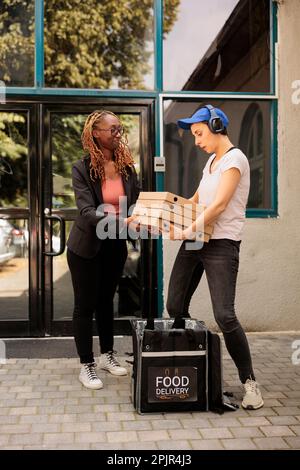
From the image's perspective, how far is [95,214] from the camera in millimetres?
4090

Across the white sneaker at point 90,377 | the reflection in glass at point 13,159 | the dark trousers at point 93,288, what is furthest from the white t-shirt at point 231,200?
the reflection in glass at point 13,159

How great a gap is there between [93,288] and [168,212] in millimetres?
974

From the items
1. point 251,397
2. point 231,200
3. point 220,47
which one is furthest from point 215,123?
point 220,47

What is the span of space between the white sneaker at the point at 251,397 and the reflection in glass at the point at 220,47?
3320 mm

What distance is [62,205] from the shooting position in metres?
6.08

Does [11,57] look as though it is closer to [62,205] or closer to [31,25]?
[31,25]

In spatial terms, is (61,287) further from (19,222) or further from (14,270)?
(19,222)

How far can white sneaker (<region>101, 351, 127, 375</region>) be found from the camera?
15.2 feet

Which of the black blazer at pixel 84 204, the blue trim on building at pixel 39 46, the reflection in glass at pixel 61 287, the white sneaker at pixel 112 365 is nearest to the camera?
the black blazer at pixel 84 204

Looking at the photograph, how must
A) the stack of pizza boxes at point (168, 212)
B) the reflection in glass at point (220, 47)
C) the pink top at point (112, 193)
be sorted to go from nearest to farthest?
the stack of pizza boxes at point (168, 212) → the pink top at point (112, 193) → the reflection in glass at point (220, 47)

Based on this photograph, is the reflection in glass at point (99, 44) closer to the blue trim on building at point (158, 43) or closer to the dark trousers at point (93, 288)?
the blue trim on building at point (158, 43)

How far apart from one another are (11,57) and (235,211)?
3344mm

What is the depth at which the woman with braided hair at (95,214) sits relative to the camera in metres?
4.24

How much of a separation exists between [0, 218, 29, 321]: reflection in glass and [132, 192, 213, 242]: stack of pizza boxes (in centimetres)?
247
